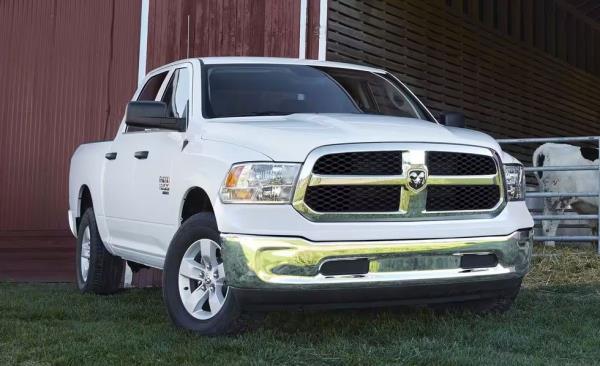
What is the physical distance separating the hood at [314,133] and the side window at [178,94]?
0.66 metres

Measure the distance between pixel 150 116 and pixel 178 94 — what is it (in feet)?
2.38

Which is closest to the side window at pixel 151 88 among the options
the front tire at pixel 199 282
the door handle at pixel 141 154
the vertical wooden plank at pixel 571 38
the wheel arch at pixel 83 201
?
the door handle at pixel 141 154

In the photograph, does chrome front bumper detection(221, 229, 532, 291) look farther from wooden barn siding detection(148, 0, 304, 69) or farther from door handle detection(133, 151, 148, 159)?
wooden barn siding detection(148, 0, 304, 69)

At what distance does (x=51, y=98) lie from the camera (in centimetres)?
1103

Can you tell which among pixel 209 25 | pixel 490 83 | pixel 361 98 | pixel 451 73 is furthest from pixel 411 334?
pixel 490 83

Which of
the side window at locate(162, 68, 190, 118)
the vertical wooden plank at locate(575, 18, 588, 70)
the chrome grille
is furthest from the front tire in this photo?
the vertical wooden plank at locate(575, 18, 588, 70)

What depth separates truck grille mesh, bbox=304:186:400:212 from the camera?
4.07m

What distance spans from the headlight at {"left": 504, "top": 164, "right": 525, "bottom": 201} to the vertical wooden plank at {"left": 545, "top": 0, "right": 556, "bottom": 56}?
12614mm

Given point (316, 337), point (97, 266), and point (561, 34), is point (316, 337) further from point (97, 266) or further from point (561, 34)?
point (561, 34)

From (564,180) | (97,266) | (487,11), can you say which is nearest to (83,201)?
(97,266)

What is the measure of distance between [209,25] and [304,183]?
6.46 metres

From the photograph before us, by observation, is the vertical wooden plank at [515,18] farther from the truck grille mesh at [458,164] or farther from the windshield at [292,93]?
the truck grille mesh at [458,164]

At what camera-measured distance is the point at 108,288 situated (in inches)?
270

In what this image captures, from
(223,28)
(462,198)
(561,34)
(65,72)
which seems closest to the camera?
(462,198)
